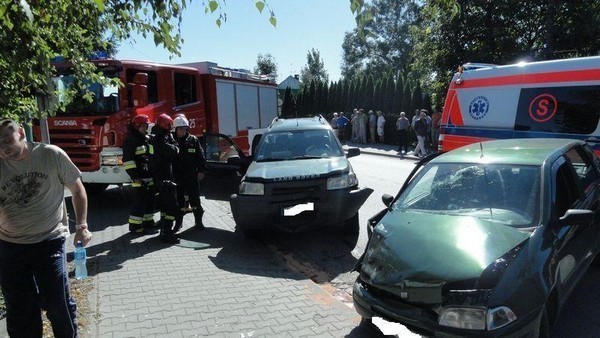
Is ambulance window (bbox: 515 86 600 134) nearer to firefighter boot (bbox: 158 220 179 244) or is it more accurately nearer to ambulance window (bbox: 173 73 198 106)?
firefighter boot (bbox: 158 220 179 244)

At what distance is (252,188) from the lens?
5750 mm

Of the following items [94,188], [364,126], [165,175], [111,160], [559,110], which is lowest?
[94,188]

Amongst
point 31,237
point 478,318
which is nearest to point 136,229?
point 31,237

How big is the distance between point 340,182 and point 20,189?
3.60m

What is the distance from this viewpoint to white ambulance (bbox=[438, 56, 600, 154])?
654 centimetres

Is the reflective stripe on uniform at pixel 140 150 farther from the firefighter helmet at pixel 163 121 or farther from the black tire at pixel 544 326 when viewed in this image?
the black tire at pixel 544 326

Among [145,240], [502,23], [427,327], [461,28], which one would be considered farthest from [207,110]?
[502,23]

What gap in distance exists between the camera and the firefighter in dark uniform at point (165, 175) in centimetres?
624

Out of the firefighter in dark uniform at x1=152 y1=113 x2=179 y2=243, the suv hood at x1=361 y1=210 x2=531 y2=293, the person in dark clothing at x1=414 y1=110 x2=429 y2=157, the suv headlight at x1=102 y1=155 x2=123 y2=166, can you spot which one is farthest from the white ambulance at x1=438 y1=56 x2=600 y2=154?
the person in dark clothing at x1=414 y1=110 x2=429 y2=157

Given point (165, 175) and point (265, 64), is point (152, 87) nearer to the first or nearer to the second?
point (165, 175)

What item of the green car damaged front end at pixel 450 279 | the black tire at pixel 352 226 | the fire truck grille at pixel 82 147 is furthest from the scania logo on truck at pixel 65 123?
the green car damaged front end at pixel 450 279

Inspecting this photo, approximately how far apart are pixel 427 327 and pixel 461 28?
16.2 meters

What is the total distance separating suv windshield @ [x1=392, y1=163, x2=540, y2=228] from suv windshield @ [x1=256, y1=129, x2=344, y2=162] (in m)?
2.61

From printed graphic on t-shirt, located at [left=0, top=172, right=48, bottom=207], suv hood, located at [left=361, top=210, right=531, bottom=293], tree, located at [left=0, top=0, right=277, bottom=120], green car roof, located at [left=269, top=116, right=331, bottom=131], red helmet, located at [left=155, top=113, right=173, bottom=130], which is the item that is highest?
tree, located at [left=0, top=0, right=277, bottom=120]
